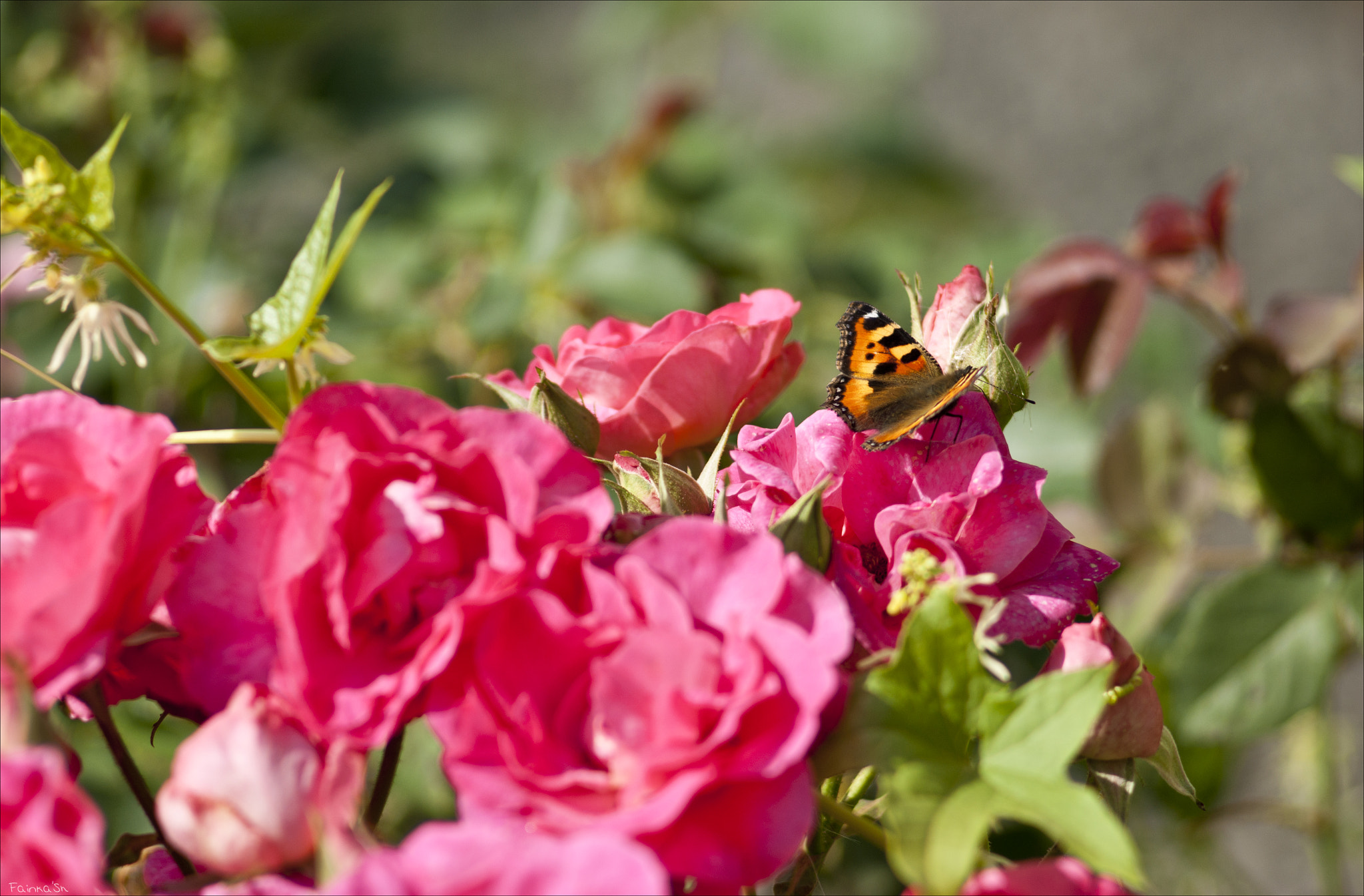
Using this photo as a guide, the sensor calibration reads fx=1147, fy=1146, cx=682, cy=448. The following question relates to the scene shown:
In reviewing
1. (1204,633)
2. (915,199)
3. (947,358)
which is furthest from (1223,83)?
(947,358)

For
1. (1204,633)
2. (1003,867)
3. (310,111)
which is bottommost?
(1204,633)

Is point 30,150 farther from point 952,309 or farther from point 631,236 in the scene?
point 631,236

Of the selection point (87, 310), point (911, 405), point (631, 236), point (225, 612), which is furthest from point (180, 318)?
point (631, 236)

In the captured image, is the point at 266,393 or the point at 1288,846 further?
the point at 1288,846

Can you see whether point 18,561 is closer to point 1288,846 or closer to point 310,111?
point 310,111

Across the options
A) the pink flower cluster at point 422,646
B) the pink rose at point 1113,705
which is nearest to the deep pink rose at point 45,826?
the pink flower cluster at point 422,646

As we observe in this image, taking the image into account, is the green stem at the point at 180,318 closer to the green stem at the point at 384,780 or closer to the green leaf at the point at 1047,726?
the green stem at the point at 384,780
